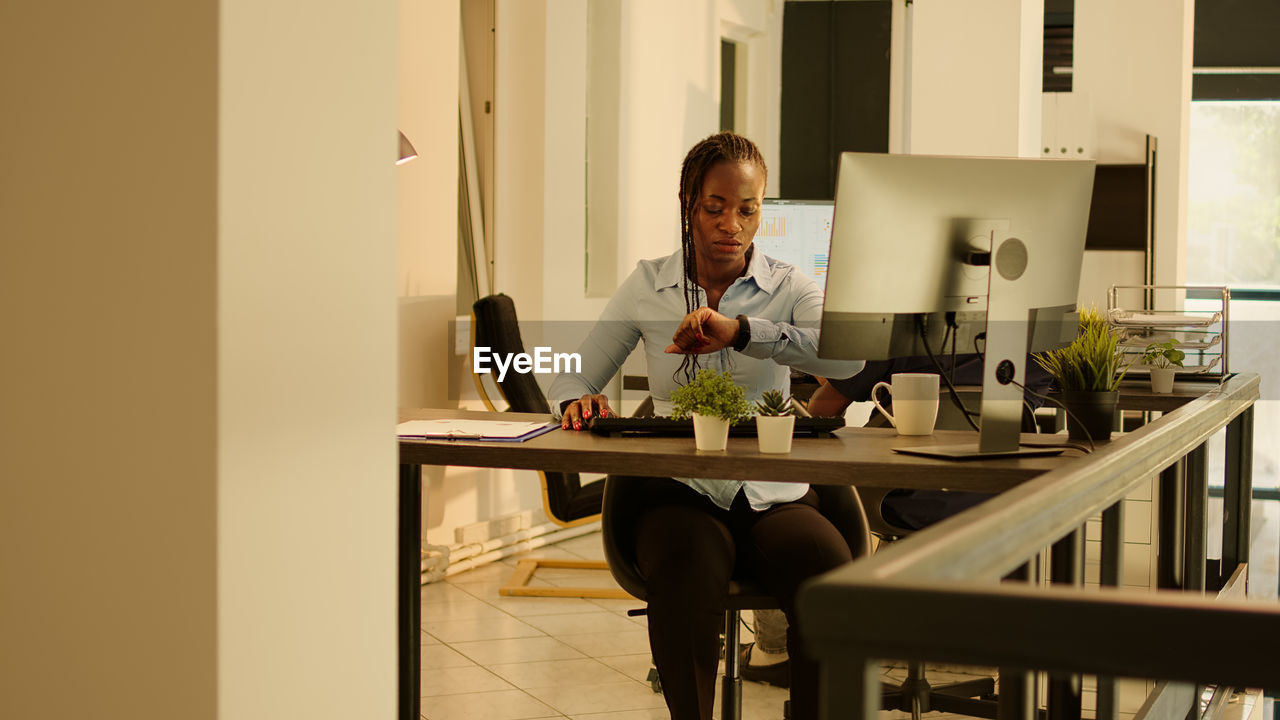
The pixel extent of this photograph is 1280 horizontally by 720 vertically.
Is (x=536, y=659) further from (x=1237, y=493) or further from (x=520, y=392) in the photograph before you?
(x=1237, y=493)

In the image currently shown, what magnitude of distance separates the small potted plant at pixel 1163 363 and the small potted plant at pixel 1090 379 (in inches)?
32.4

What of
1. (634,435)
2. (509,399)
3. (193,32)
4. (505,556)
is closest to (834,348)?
(634,435)

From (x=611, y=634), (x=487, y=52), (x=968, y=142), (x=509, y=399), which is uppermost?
(x=487, y=52)

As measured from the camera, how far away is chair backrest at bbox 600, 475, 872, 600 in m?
2.33

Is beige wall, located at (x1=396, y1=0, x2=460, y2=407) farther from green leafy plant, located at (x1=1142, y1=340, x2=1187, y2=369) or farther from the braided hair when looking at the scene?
green leafy plant, located at (x1=1142, y1=340, x2=1187, y2=369)

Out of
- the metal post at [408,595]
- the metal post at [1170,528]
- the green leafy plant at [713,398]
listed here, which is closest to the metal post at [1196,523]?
the metal post at [1170,528]

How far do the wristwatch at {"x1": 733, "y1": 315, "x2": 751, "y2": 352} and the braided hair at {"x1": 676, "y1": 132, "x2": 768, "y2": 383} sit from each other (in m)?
0.26

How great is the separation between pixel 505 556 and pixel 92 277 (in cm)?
384

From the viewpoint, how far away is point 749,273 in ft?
8.63

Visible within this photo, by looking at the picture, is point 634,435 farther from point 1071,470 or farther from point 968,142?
point 968,142

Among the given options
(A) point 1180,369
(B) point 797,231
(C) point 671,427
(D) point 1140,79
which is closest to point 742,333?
(C) point 671,427

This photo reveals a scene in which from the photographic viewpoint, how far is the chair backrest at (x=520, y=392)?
4145mm

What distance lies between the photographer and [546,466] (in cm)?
193

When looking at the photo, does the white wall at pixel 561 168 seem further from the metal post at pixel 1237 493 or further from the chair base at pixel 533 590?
the metal post at pixel 1237 493
